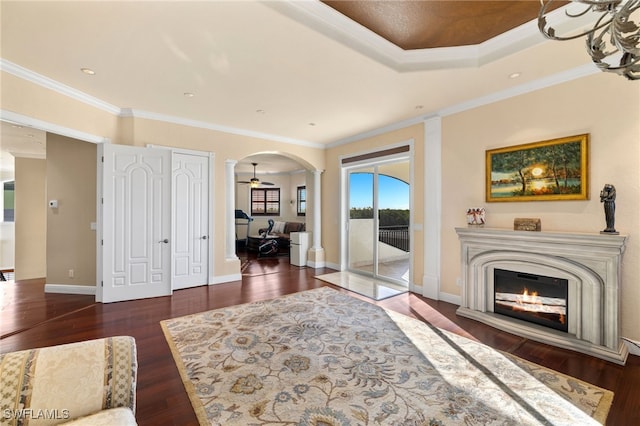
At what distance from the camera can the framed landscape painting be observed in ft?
10.2

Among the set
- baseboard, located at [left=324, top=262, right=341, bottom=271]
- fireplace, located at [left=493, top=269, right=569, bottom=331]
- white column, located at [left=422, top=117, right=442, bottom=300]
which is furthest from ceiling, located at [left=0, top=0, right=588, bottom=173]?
baseboard, located at [left=324, top=262, right=341, bottom=271]

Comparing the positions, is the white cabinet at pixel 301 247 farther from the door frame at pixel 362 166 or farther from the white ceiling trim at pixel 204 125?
the white ceiling trim at pixel 204 125

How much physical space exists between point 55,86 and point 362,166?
5.02 meters

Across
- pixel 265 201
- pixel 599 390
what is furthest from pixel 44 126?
pixel 265 201

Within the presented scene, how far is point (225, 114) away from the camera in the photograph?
4633 millimetres

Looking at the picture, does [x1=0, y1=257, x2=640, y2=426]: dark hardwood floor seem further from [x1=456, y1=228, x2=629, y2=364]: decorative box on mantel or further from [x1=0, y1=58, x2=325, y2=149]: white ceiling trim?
[x1=0, y1=58, x2=325, y2=149]: white ceiling trim

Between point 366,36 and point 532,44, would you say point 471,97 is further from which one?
point 366,36

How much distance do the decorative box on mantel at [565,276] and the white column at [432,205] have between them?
718 millimetres

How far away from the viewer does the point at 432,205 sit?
14.8 ft

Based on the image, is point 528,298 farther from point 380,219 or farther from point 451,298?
point 380,219

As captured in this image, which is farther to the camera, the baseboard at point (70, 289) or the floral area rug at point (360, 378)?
the baseboard at point (70, 289)

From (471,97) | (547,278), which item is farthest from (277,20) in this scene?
(547,278)

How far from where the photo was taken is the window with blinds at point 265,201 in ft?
36.3

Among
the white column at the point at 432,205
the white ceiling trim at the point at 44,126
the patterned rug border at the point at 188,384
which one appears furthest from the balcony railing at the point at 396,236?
Result: the white ceiling trim at the point at 44,126
